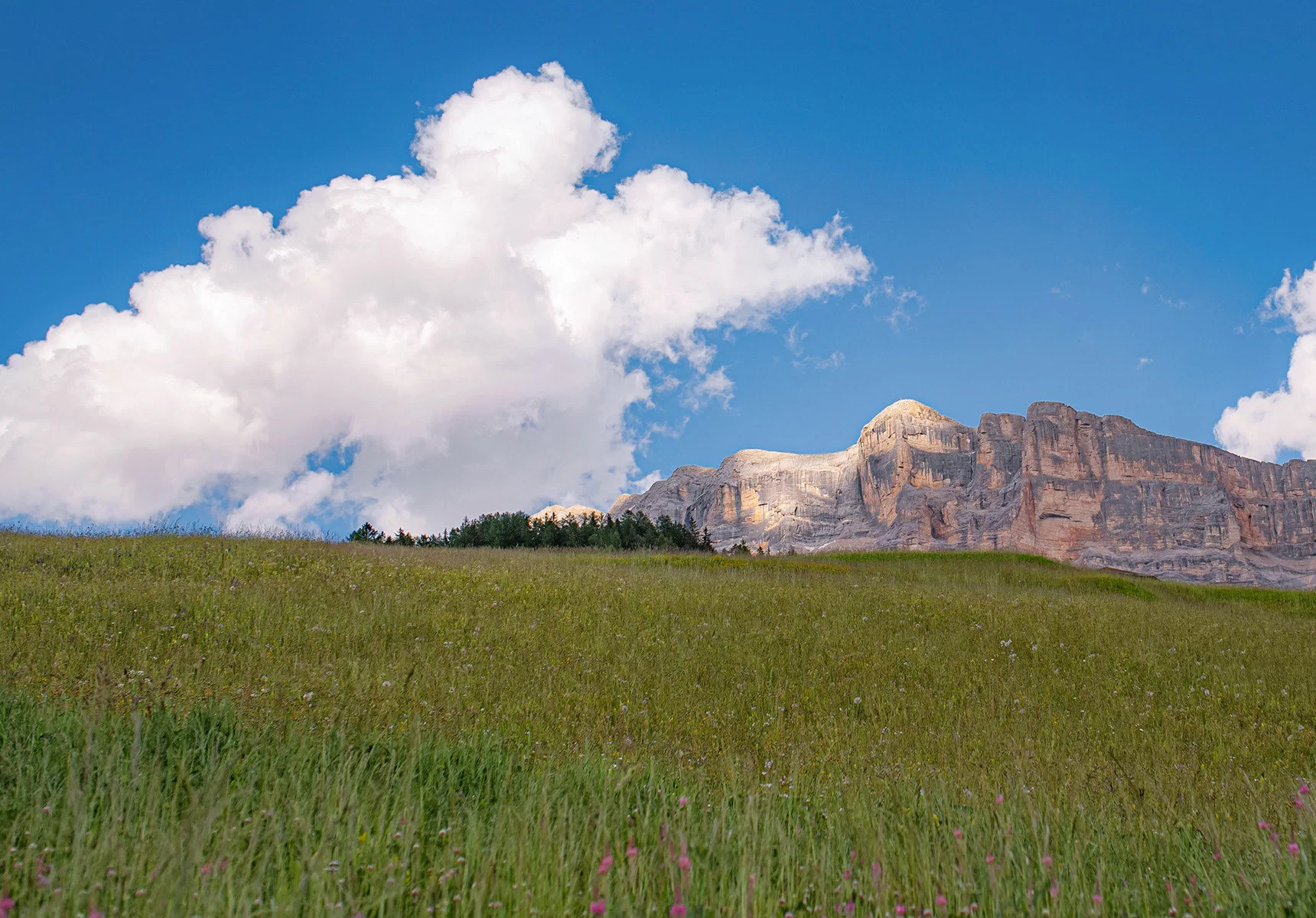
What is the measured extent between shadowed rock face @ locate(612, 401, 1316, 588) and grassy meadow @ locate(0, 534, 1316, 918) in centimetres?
13694

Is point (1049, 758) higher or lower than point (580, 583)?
lower

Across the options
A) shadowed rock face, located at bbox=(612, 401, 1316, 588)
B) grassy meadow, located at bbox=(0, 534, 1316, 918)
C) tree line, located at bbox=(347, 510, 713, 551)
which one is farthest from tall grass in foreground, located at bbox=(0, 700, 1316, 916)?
shadowed rock face, located at bbox=(612, 401, 1316, 588)

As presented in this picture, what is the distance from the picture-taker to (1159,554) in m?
139

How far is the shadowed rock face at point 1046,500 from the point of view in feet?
462

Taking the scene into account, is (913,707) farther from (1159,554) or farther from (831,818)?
(1159,554)

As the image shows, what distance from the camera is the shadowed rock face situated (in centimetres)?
14075

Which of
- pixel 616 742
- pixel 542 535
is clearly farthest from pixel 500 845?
pixel 542 535

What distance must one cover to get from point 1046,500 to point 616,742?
6417 inches

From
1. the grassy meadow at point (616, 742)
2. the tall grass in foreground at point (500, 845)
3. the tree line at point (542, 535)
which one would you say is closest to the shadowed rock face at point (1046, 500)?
the tree line at point (542, 535)

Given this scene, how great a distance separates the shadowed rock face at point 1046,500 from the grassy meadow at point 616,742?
137 meters

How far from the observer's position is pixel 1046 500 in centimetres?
15075

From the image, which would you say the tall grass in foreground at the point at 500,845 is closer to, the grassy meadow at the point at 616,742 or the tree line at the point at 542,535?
the grassy meadow at the point at 616,742

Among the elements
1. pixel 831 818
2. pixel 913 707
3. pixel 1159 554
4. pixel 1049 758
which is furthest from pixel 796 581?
pixel 1159 554

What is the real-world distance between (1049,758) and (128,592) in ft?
50.6
